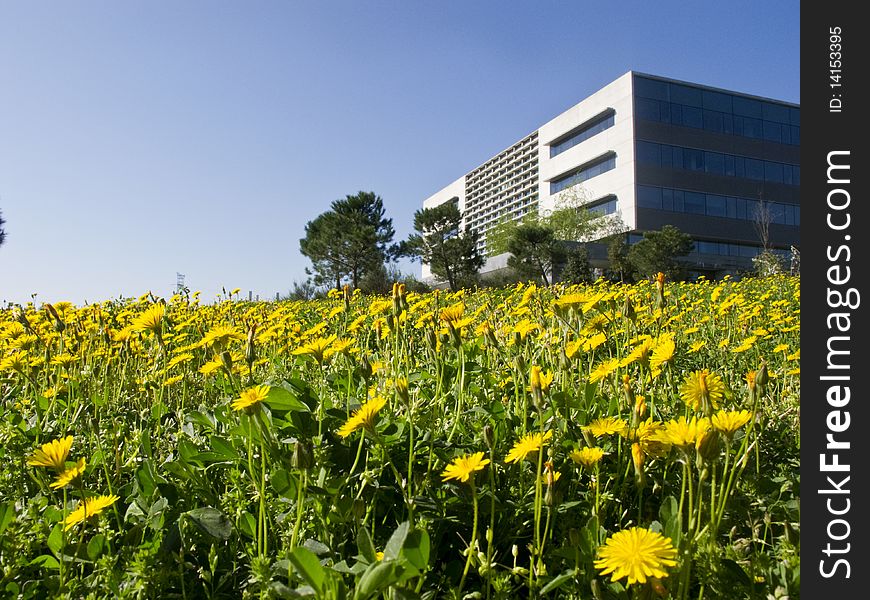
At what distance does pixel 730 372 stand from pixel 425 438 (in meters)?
1.62

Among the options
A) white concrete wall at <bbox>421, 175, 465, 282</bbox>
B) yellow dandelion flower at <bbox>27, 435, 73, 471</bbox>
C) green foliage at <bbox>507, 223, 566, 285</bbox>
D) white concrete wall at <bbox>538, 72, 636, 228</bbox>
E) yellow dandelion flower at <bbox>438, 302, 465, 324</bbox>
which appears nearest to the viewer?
yellow dandelion flower at <bbox>27, 435, 73, 471</bbox>

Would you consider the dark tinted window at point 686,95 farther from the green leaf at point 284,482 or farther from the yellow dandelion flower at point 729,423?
the green leaf at point 284,482

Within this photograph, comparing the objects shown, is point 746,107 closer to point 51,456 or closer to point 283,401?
point 283,401

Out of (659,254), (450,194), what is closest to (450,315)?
(659,254)

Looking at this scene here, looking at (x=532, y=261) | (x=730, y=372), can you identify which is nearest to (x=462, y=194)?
(x=532, y=261)

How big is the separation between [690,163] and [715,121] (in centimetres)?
397

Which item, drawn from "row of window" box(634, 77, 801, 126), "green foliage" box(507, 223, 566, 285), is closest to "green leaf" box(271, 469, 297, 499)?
"green foliage" box(507, 223, 566, 285)

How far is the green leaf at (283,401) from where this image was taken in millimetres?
1336

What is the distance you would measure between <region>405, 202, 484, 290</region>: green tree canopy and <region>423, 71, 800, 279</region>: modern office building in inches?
143

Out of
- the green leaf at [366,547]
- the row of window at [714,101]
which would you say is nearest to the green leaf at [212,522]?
the green leaf at [366,547]

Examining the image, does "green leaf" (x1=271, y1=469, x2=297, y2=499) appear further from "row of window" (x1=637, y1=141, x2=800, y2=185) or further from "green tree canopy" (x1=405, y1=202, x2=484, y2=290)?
"row of window" (x1=637, y1=141, x2=800, y2=185)

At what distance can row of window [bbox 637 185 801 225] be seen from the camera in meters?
35.1

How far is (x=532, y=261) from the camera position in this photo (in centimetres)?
2872

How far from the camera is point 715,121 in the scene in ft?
122
